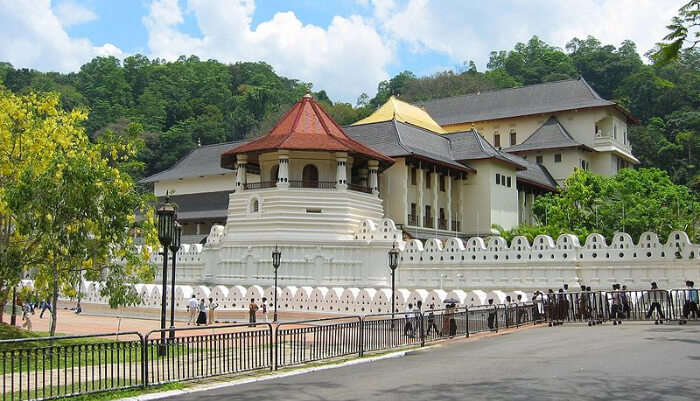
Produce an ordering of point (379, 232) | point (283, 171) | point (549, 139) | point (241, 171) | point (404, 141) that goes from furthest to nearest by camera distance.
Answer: point (549, 139) → point (404, 141) → point (241, 171) → point (283, 171) → point (379, 232)

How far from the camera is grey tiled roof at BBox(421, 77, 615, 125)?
211 feet

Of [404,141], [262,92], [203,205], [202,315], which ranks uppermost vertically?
[262,92]

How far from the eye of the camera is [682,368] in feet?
40.1

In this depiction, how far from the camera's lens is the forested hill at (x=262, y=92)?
271 ft

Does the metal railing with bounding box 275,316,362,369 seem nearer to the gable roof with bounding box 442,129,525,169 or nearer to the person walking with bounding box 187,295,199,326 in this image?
the person walking with bounding box 187,295,199,326

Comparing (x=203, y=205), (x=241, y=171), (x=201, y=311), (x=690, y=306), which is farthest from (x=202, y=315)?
(x=203, y=205)

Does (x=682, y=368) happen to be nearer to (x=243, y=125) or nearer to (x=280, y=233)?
(x=280, y=233)

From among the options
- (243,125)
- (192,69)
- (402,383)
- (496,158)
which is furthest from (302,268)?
(192,69)

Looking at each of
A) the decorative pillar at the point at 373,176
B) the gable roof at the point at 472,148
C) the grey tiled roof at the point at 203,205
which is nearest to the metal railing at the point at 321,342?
the decorative pillar at the point at 373,176

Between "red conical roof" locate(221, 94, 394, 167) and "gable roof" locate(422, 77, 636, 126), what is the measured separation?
29792 mm

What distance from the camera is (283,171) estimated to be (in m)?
36.9

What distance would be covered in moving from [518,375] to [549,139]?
170 ft

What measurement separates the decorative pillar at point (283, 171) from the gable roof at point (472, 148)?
542 inches

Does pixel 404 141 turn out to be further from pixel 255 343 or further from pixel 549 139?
pixel 255 343
